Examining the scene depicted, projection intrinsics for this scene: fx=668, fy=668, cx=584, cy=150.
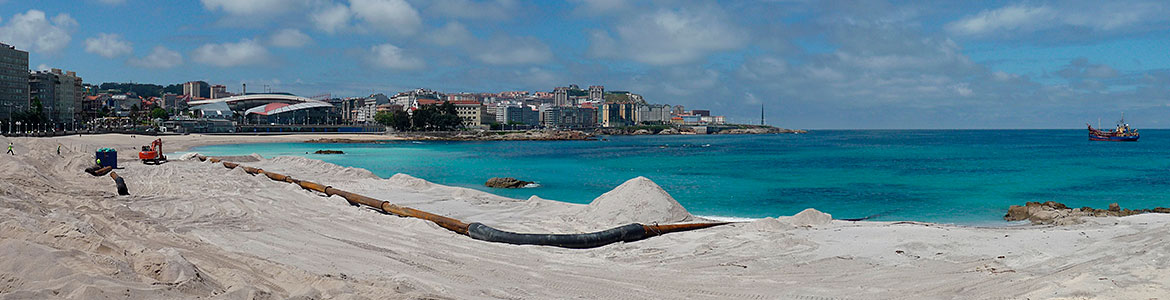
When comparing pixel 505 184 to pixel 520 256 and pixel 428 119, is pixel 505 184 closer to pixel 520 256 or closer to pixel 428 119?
pixel 520 256

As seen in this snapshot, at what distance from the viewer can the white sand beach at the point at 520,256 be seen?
5445 millimetres

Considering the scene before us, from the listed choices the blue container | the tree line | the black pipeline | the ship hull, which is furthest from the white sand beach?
the ship hull

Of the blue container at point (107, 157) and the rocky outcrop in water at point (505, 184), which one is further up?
the blue container at point (107, 157)

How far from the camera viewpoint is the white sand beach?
5.45 metres

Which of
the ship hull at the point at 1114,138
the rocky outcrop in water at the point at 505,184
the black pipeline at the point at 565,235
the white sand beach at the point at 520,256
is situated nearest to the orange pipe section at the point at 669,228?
the black pipeline at the point at 565,235

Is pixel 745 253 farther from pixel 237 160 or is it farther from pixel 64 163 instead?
pixel 237 160

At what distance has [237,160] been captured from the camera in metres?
33.1

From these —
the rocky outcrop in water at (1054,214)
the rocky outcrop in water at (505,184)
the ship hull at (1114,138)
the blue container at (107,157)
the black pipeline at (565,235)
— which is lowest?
the rocky outcrop in water at (505,184)

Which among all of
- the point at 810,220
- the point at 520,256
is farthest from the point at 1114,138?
the point at 520,256

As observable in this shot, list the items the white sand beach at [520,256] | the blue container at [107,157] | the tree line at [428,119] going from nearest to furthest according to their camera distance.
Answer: the white sand beach at [520,256] → the blue container at [107,157] → the tree line at [428,119]

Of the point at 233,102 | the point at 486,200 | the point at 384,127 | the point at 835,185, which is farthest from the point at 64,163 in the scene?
the point at 233,102

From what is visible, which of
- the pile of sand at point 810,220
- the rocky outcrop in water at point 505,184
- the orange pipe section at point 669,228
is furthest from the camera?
the rocky outcrop in water at point 505,184

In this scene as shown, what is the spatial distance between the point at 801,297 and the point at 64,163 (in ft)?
78.3

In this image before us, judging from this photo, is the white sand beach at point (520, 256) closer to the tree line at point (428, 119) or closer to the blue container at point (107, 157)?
the blue container at point (107, 157)
